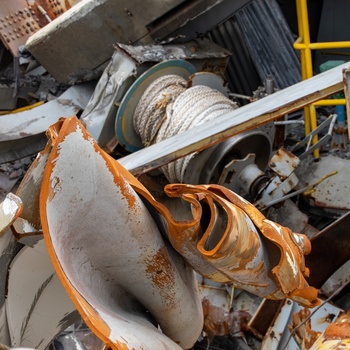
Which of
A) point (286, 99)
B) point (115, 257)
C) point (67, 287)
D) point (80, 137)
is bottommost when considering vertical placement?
point (286, 99)

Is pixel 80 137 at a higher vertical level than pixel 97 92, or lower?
higher

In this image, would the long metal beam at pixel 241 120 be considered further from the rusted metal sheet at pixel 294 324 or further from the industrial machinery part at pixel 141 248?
the industrial machinery part at pixel 141 248

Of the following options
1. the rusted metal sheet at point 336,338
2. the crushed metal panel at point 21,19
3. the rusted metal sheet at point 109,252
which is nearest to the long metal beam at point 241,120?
the rusted metal sheet at point 336,338

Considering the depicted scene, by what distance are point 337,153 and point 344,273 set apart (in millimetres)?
1366

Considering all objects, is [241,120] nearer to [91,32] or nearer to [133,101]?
[133,101]

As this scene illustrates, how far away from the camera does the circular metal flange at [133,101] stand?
471 cm

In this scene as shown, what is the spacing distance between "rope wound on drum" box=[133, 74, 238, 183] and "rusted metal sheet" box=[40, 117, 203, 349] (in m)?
2.37

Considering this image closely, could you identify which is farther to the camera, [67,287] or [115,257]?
[115,257]

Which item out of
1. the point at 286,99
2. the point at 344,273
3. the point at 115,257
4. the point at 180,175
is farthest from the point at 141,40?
the point at 115,257

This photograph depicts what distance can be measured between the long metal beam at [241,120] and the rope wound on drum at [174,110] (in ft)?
2.14

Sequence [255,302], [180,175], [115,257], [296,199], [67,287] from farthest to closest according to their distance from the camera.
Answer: [296,199]
[180,175]
[255,302]
[115,257]
[67,287]

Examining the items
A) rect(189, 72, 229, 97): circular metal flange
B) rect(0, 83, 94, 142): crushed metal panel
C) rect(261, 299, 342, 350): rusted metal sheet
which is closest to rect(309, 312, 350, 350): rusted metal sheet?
rect(261, 299, 342, 350): rusted metal sheet

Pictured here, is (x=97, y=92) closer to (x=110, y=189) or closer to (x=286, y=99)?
(x=286, y=99)

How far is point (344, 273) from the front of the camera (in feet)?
11.9
